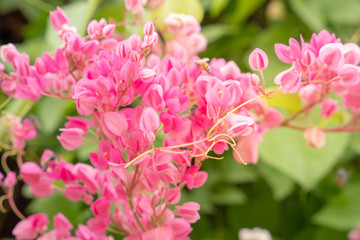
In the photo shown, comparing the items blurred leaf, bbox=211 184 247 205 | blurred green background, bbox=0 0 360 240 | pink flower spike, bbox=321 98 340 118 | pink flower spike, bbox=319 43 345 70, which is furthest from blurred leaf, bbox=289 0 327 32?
pink flower spike, bbox=319 43 345 70

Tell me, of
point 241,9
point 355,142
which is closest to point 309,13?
point 241,9

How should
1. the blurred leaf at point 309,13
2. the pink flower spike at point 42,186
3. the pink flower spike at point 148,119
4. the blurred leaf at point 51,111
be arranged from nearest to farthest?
the pink flower spike at point 148,119
the pink flower spike at point 42,186
the blurred leaf at point 51,111
the blurred leaf at point 309,13

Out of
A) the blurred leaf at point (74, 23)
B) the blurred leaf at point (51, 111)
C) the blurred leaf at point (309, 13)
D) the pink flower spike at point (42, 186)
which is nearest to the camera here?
the pink flower spike at point (42, 186)

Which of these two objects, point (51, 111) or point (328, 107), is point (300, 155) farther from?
point (51, 111)

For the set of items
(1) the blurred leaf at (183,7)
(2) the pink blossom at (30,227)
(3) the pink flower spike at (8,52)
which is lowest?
(2) the pink blossom at (30,227)

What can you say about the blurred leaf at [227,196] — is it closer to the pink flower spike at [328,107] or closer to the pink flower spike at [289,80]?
the pink flower spike at [328,107]

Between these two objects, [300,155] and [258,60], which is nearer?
[258,60]

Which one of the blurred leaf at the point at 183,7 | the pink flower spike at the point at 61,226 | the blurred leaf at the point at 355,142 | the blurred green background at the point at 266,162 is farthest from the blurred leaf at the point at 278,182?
the pink flower spike at the point at 61,226
